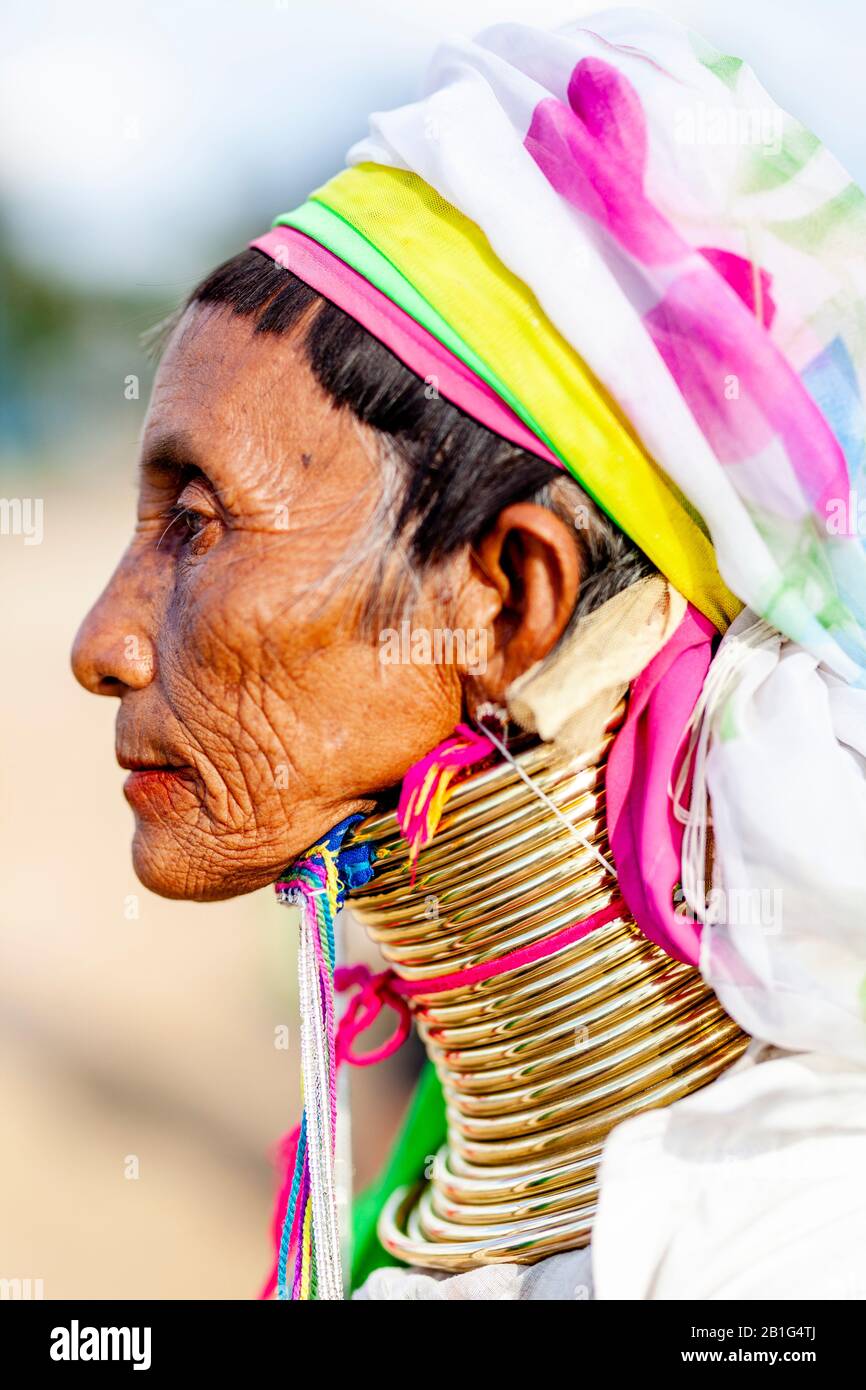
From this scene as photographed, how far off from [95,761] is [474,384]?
28.3ft

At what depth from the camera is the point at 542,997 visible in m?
1.70

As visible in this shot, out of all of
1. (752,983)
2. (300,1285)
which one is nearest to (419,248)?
(752,983)

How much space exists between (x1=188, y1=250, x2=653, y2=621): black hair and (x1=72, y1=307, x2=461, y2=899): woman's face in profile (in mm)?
34

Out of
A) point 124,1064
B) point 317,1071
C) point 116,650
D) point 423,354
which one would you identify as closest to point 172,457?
point 116,650

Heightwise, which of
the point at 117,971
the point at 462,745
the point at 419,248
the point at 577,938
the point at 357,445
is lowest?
the point at 117,971

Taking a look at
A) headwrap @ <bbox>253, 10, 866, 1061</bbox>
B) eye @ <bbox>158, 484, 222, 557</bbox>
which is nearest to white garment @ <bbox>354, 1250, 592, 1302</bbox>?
headwrap @ <bbox>253, 10, 866, 1061</bbox>

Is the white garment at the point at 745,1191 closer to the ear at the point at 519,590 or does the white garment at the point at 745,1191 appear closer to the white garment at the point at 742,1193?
the white garment at the point at 742,1193

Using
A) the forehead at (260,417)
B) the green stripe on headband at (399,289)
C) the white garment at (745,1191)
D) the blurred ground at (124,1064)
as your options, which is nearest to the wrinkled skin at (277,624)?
the forehead at (260,417)

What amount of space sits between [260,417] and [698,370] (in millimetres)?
542

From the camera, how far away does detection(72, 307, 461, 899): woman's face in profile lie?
65.2 inches

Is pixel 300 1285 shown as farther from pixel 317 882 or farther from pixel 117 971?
pixel 117 971

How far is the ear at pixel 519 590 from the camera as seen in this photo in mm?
1607

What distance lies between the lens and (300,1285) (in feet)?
6.03

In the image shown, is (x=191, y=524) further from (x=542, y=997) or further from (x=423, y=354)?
(x=542, y=997)
